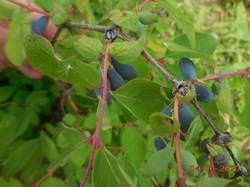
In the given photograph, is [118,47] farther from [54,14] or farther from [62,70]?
[54,14]

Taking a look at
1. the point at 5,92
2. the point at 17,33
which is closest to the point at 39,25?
the point at 17,33

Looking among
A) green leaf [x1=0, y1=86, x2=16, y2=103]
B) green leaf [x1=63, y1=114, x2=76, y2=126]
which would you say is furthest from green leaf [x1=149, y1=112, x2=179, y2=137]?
green leaf [x1=0, y1=86, x2=16, y2=103]

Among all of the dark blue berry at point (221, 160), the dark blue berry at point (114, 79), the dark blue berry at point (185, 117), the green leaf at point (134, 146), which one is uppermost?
the dark blue berry at point (114, 79)

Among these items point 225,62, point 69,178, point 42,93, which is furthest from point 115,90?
point 225,62

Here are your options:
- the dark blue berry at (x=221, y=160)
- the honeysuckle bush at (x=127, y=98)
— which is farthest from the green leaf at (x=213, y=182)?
the dark blue berry at (x=221, y=160)

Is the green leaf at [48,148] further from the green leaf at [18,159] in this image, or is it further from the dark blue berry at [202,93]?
the dark blue berry at [202,93]

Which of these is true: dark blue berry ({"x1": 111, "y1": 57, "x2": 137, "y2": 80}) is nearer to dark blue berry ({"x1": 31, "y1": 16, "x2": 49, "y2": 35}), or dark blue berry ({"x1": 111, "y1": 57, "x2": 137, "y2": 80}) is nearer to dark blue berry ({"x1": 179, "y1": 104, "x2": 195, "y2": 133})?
dark blue berry ({"x1": 179, "y1": 104, "x2": 195, "y2": 133})
